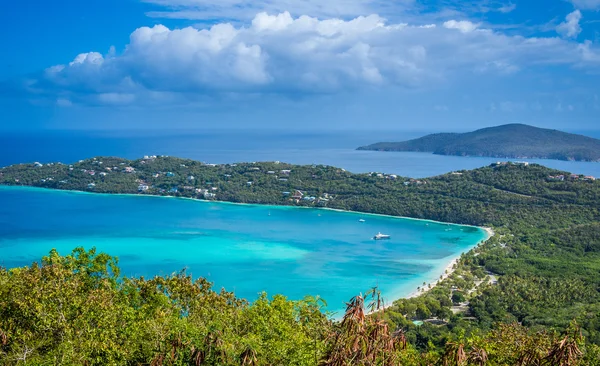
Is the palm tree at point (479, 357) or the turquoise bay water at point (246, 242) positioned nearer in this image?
the palm tree at point (479, 357)

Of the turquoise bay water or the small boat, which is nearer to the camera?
the turquoise bay water

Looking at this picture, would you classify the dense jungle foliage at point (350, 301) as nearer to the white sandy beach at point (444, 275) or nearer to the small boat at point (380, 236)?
the white sandy beach at point (444, 275)

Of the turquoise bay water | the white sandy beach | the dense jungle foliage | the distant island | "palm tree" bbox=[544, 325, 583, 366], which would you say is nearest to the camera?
"palm tree" bbox=[544, 325, 583, 366]

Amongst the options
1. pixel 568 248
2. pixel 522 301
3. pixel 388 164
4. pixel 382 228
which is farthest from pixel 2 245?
pixel 388 164

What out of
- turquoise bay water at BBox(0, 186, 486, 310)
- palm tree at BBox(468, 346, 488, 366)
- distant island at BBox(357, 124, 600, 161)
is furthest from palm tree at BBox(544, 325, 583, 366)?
distant island at BBox(357, 124, 600, 161)

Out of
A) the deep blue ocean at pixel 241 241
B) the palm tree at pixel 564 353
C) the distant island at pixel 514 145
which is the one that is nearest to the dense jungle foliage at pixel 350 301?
the palm tree at pixel 564 353

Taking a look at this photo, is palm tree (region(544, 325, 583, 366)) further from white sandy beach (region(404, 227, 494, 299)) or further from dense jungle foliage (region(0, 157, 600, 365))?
white sandy beach (region(404, 227, 494, 299))

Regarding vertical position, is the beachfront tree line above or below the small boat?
above

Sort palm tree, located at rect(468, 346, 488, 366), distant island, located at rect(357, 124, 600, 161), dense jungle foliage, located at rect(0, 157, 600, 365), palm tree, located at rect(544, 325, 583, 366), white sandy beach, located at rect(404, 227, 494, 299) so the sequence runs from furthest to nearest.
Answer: distant island, located at rect(357, 124, 600, 161) < white sandy beach, located at rect(404, 227, 494, 299) < dense jungle foliage, located at rect(0, 157, 600, 365) < palm tree, located at rect(468, 346, 488, 366) < palm tree, located at rect(544, 325, 583, 366)

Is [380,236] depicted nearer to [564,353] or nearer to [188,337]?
[188,337]
